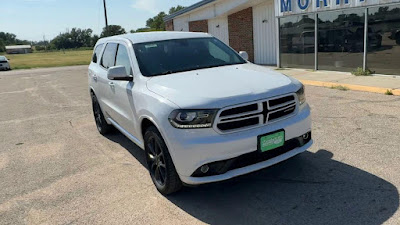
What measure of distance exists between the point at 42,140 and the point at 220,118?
4.50m

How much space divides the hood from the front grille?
0.06 meters

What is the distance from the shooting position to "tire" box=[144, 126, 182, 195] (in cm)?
360

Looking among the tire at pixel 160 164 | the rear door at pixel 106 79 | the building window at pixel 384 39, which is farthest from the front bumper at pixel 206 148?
the building window at pixel 384 39

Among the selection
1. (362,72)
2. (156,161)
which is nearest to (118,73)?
(156,161)

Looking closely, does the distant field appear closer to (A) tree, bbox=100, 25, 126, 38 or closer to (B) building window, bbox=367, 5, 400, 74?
(A) tree, bbox=100, 25, 126, 38

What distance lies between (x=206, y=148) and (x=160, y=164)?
0.81 m

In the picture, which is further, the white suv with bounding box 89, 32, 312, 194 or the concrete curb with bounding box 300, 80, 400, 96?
the concrete curb with bounding box 300, 80, 400, 96

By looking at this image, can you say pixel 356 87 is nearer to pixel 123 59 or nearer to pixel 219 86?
pixel 123 59

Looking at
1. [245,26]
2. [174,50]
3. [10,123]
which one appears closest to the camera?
[174,50]

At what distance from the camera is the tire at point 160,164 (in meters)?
3.60

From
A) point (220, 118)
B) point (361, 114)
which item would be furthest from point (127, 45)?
point (361, 114)

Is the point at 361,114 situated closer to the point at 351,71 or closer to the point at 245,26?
the point at 351,71

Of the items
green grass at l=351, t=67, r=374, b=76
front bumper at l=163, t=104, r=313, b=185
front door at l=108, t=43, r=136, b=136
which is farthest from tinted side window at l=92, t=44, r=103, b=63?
green grass at l=351, t=67, r=374, b=76

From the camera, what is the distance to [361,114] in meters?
6.64
